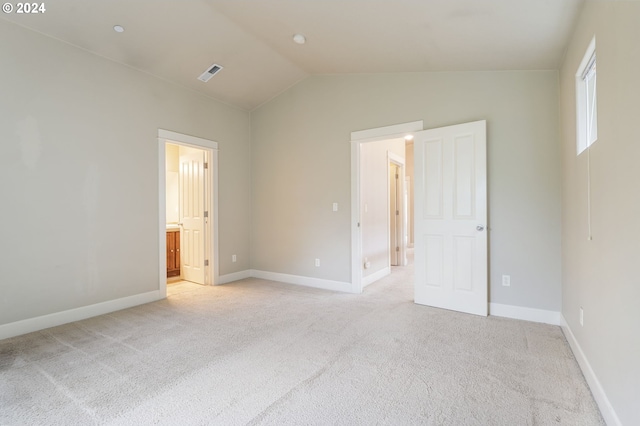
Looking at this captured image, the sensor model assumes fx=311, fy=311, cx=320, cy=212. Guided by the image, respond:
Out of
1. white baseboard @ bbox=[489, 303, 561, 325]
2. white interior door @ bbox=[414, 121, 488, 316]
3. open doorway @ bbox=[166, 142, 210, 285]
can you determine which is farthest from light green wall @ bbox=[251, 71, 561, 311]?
open doorway @ bbox=[166, 142, 210, 285]

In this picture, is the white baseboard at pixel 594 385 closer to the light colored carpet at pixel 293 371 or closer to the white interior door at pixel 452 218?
the light colored carpet at pixel 293 371

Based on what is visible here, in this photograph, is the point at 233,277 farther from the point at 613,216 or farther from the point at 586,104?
the point at 586,104

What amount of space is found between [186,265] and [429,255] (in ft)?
12.5

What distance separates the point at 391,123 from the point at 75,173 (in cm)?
364

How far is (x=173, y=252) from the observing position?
5.21 m

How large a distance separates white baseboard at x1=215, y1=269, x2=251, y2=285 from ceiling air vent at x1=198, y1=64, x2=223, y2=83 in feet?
9.41

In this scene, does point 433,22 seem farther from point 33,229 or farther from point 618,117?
point 33,229

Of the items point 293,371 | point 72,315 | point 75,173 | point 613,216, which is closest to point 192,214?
point 75,173

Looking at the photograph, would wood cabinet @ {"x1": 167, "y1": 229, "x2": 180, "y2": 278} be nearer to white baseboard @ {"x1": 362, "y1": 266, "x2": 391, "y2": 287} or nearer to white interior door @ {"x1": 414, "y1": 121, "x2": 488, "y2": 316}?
white baseboard @ {"x1": 362, "y1": 266, "x2": 391, "y2": 287}

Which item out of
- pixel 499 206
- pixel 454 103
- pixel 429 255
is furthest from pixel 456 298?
pixel 454 103

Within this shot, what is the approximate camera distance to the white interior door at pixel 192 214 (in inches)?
190

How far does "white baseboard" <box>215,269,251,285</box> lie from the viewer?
4829 millimetres

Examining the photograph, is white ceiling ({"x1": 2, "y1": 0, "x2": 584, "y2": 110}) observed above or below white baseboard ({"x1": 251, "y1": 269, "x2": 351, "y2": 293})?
above

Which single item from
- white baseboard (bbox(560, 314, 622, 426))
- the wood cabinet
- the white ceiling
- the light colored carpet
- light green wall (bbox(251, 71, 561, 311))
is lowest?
the light colored carpet
